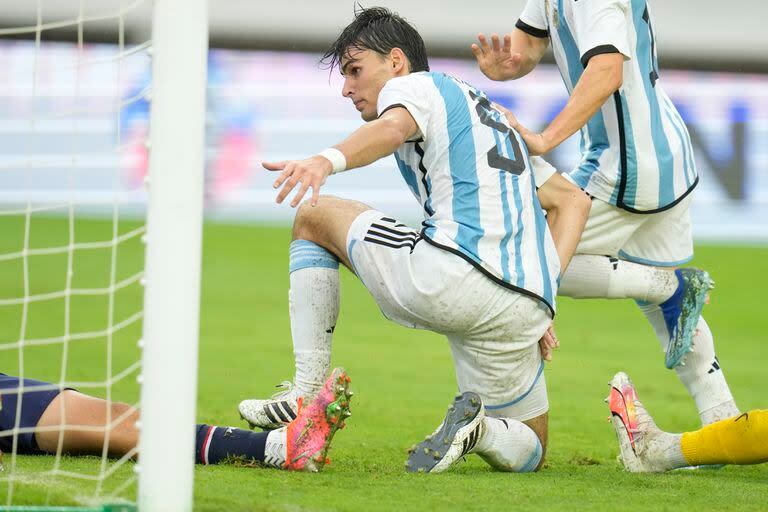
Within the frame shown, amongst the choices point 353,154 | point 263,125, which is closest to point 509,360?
point 353,154

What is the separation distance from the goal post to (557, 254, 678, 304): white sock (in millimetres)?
1961

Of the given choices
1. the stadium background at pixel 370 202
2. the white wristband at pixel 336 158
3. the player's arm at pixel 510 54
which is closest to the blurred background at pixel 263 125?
the stadium background at pixel 370 202

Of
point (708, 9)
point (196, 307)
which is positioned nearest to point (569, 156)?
point (708, 9)

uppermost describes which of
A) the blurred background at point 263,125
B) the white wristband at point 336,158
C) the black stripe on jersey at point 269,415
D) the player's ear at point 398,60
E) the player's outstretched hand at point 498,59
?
the blurred background at point 263,125

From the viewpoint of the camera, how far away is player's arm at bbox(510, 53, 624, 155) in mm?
3365

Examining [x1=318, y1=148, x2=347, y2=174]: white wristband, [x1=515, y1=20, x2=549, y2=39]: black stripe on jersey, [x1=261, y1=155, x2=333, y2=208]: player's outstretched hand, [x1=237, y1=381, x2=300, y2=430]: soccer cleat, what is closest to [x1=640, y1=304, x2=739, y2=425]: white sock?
[x1=515, y1=20, x2=549, y2=39]: black stripe on jersey

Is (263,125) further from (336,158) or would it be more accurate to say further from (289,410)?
(336,158)

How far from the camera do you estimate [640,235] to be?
4.01 metres

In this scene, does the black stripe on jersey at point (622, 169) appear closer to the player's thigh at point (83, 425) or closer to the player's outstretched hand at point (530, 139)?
the player's outstretched hand at point (530, 139)

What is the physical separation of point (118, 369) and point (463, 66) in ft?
25.8

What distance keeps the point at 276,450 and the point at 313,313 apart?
0.45m

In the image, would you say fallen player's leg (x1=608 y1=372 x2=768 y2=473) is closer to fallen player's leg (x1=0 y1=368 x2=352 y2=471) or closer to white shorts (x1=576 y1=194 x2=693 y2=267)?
white shorts (x1=576 y1=194 x2=693 y2=267)

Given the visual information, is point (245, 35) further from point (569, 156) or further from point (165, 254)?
point (165, 254)

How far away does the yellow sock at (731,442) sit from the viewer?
10.2ft
